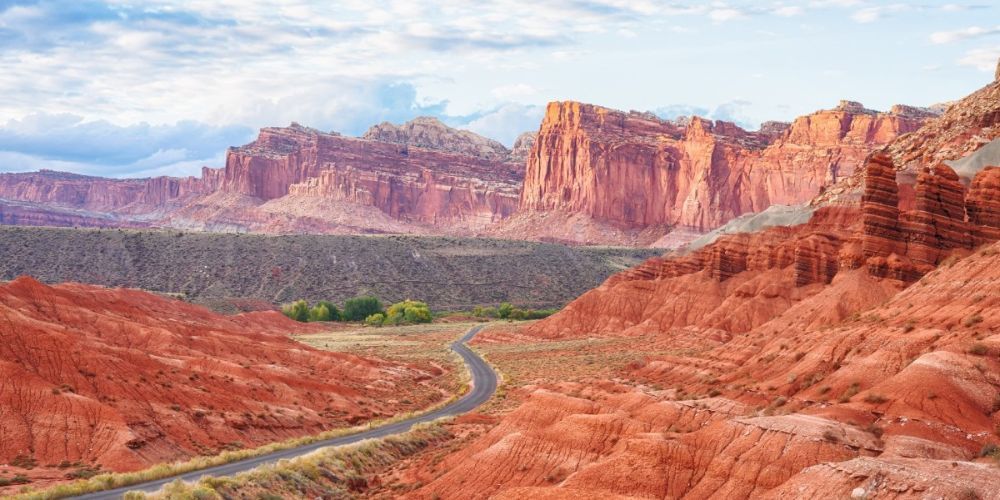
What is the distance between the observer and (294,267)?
17012 centimetres

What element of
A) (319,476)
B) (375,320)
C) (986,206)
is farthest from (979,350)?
(375,320)

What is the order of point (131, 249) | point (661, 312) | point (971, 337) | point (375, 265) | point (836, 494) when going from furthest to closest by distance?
point (375, 265), point (131, 249), point (661, 312), point (971, 337), point (836, 494)

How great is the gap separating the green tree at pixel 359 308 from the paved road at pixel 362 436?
52.6 meters

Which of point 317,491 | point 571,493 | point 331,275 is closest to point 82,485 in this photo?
point 317,491

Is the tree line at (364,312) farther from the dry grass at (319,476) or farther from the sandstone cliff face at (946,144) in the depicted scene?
the dry grass at (319,476)

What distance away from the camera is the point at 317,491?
4059 centimetres

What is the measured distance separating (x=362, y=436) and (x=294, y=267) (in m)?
118

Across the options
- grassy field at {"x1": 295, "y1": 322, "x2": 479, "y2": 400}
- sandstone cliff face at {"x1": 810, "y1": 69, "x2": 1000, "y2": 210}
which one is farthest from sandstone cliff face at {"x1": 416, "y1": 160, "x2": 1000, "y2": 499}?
grassy field at {"x1": 295, "y1": 322, "x2": 479, "y2": 400}

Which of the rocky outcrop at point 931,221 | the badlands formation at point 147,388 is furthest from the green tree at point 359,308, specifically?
the rocky outcrop at point 931,221

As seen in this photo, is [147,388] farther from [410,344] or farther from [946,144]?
[946,144]

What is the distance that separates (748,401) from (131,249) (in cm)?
14319

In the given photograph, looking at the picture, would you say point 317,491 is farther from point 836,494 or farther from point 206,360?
point 206,360

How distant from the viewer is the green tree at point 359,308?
5920 inches

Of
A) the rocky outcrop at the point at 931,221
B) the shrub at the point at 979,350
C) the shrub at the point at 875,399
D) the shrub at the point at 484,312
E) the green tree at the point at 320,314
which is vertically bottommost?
the shrub at the point at 484,312
